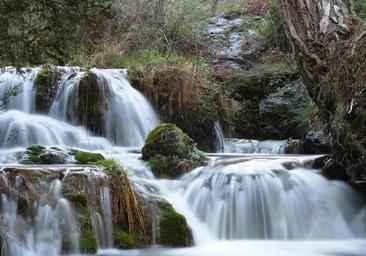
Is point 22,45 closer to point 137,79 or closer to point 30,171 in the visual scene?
point 30,171

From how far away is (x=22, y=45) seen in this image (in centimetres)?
451

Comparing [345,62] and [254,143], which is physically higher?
[345,62]

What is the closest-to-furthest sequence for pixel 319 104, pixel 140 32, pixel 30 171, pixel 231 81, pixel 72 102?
pixel 30 171 → pixel 319 104 → pixel 72 102 → pixel 231 81 → pixel 140 32

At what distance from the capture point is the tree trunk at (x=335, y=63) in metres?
6.23

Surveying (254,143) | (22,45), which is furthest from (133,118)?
(22,45)

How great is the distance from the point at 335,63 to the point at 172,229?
265 centimetres

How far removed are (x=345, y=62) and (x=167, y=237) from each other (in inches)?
110

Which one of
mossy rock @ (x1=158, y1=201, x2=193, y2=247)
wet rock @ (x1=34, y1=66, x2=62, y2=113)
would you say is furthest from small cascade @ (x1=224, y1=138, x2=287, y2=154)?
mossy rock @ (x1=158, y1=201, x2=193, y2=247)

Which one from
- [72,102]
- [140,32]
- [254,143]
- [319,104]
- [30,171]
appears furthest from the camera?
[140,32]

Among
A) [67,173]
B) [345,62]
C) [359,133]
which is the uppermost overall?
[345,62]

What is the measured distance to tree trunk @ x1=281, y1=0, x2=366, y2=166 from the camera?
6.23 m

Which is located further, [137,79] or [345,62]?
[137,79]

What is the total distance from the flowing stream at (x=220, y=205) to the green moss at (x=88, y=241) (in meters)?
0.09

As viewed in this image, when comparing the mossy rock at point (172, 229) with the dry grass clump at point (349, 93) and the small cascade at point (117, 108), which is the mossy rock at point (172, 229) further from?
the small cascade at point (117, 108)
